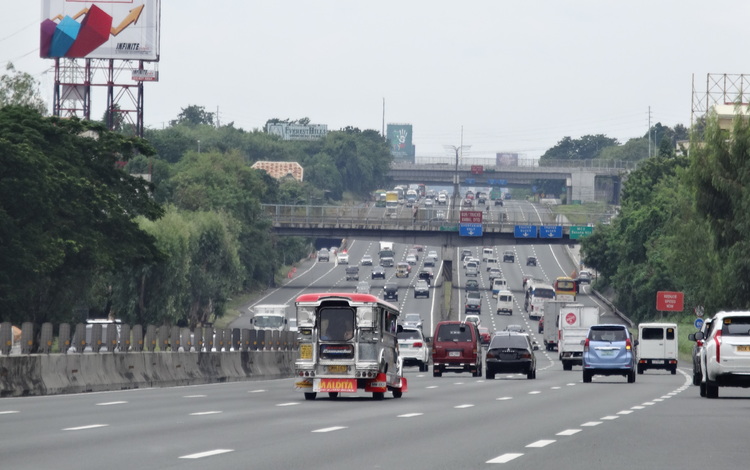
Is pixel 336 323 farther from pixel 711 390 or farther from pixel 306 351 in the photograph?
pixel 711 390

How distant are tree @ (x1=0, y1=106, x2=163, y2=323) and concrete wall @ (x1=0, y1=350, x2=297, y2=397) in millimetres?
17782

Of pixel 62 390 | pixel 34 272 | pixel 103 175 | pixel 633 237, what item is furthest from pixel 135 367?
pixel 633 237

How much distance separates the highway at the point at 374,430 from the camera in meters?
15.2

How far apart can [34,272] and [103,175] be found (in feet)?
30.3

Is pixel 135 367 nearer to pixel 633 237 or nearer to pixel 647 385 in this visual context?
pixel 647 385

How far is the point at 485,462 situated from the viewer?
592 inches

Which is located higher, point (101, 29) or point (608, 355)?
point (101, 29)

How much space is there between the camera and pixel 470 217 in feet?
401

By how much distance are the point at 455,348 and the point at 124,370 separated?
1742 cm

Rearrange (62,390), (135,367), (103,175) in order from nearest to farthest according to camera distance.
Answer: (62,390)
(135,367)
(103,175)

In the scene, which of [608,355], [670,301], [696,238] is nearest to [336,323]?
[608,355]

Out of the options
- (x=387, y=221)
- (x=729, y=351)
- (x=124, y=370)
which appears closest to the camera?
(x=729, y=351)

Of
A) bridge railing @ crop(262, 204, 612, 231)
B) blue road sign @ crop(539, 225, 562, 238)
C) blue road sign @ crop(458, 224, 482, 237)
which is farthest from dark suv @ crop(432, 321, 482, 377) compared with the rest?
blue road sign @ crop(539, 225, 562, 238)

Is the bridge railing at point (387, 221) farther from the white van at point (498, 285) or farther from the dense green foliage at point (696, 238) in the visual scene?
the white van at point (498, 285)
